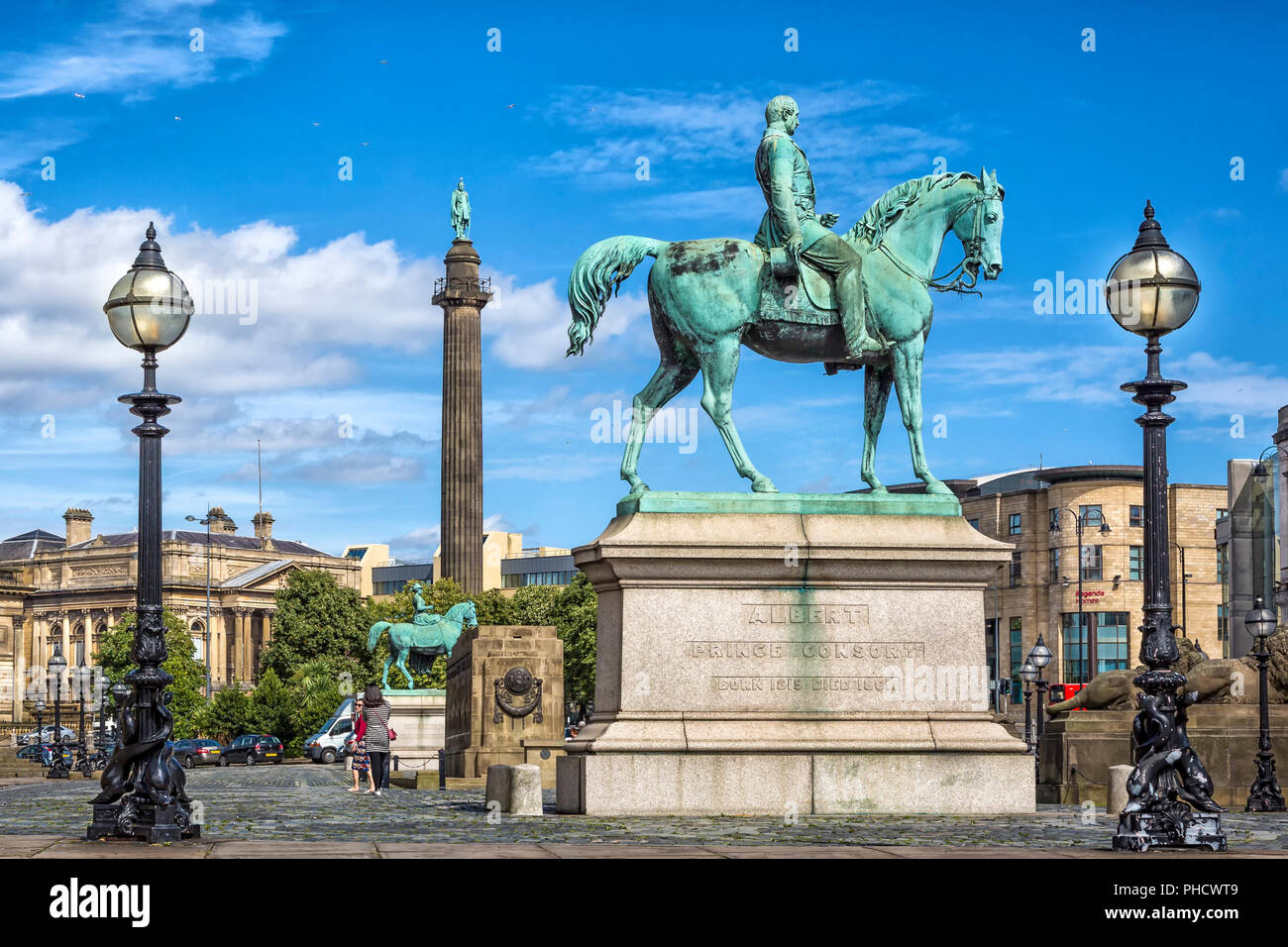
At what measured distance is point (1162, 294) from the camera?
15.9 meters

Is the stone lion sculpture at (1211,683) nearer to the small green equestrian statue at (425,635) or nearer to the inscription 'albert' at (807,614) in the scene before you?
the inscription 'albert' at (807,614)

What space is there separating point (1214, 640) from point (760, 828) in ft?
351

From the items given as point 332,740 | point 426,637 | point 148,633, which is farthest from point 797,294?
point 332,740

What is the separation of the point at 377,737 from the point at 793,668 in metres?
13.4

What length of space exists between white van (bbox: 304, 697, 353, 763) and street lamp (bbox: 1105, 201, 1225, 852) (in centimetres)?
5919

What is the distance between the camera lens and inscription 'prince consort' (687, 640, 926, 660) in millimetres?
18922

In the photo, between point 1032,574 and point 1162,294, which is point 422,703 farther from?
point 1032,574

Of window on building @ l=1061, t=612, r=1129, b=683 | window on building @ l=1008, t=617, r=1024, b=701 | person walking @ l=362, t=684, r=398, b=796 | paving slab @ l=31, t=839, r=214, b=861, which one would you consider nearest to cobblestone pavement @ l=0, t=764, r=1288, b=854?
paving slab @ l=31, t=839, r=214, b=861

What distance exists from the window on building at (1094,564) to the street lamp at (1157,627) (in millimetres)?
104816

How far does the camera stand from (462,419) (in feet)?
401

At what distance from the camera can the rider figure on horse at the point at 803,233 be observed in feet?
64.0

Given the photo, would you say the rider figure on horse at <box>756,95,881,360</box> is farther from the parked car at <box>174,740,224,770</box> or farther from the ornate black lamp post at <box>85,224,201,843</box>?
the parked car at <box>174,740,224,770</box>

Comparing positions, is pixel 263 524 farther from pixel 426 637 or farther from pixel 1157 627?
pixel 1157 627
